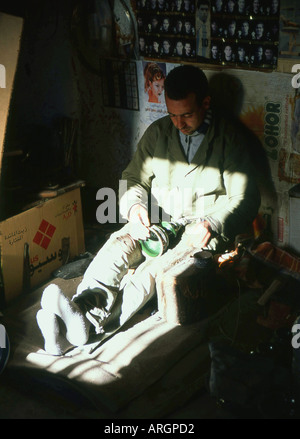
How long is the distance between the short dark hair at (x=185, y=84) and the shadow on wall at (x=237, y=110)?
0.43 metres

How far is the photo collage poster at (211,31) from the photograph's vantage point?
10.6 ft

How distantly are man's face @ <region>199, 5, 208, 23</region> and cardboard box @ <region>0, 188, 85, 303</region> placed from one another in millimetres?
1610

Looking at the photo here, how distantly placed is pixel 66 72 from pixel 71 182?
1148mm

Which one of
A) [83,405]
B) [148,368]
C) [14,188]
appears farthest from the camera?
[14,188]

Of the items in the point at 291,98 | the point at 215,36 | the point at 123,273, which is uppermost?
the point at 215,36

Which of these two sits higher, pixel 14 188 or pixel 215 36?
pixel 215 36

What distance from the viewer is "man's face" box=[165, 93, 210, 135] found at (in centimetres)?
303
